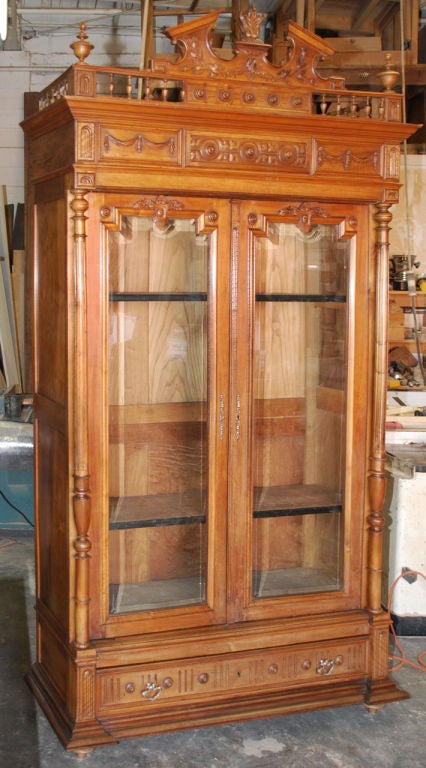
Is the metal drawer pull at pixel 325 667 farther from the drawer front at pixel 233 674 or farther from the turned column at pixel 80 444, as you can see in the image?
the turned column at pixel 80 444

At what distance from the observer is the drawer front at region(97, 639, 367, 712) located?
2920 mm

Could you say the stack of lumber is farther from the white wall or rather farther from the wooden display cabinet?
the wooden display cabinet

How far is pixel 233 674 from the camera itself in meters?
3.05

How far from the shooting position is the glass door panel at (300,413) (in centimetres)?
314

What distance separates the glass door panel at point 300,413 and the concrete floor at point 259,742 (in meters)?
0.47

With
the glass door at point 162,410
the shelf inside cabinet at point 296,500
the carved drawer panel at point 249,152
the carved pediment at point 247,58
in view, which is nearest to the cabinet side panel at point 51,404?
the glass door at point 162,410

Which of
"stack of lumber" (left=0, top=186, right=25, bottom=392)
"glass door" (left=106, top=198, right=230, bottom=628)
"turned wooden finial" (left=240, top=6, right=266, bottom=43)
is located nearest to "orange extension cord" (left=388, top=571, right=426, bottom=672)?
"glass door" (left=106, top=198, right=230, bottom=628)

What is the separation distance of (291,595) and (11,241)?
415 centimetres

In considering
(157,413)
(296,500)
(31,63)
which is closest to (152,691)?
(296,500)

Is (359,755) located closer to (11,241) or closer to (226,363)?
(226,363)

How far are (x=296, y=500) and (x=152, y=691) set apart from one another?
0.86 m

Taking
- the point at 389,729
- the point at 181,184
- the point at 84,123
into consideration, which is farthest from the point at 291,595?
the point at 84,123

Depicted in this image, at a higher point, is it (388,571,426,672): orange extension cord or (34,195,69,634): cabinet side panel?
(34,195,69,634): cabinet side panel

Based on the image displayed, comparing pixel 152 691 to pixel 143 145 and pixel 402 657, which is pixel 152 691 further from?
pixel 143 145
